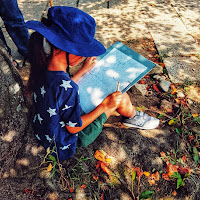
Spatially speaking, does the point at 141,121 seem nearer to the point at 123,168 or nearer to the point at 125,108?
the point at 125,108

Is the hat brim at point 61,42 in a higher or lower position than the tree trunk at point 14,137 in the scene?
higher

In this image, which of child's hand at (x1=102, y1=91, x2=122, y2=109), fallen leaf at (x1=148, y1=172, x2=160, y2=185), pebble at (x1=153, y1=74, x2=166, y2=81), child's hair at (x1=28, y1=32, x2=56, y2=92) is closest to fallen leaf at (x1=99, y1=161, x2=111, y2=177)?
fallen leaf at (x1=148, y1=172, x2=160, y2=185)

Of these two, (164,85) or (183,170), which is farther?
(164,85)

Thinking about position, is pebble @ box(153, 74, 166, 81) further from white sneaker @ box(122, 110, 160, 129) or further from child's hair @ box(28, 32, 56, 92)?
child's hair @ box(28, 32, 56, 92)

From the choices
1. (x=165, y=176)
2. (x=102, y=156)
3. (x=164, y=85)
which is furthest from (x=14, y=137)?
(x=164, y=85)

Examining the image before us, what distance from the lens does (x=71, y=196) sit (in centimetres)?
178

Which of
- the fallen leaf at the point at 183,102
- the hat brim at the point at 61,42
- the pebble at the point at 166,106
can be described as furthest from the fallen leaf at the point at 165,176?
the hat brim at the point at 61,42

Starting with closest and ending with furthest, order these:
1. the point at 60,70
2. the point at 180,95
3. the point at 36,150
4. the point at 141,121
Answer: the point at 60,70
the point at 36,150
the point at 141,121
the point at 180,95

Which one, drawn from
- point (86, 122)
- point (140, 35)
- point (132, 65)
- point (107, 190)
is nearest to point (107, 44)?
point (140, 35)

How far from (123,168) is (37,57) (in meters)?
1.33

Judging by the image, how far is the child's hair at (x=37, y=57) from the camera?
1326mm

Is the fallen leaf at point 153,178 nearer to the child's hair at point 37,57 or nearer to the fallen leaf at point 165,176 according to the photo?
the fallen leaf at point 165,176

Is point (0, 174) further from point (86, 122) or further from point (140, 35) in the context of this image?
point (140, 35)

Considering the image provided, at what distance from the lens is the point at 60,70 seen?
1.42m
